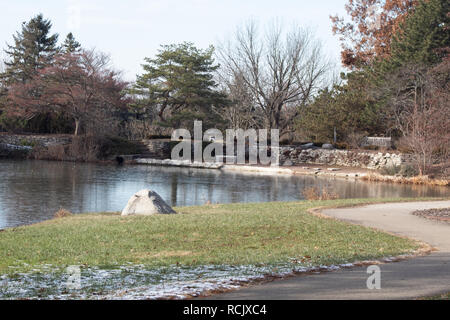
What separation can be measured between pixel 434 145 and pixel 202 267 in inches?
942

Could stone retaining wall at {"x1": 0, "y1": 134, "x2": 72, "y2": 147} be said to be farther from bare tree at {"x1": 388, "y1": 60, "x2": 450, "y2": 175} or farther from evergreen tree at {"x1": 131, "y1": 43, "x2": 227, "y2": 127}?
bare tree at {"x1": 388, "y1": 60, "x2": 450, "y2": 175}

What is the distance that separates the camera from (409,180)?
90.1ft

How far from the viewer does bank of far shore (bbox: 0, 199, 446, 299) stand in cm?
614

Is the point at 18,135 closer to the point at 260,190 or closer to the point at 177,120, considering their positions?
the point at 177,120

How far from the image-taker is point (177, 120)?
40.6 m

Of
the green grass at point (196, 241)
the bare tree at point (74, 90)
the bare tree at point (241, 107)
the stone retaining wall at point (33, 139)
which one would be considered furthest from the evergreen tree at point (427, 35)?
the stone retaining wall at point (33, 139)

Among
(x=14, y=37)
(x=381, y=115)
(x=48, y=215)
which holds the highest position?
(x=14, y=37)

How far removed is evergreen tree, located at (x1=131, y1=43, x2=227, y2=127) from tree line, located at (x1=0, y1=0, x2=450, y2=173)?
0.08m

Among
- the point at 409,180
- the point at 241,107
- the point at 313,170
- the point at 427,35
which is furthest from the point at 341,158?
the point at 241,107

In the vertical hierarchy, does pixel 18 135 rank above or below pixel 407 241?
above

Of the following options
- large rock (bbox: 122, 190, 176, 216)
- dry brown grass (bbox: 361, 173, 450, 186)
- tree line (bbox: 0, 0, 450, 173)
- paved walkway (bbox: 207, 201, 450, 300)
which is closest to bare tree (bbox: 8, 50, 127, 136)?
tree line (bbox: 0, 0, 450, 173)
